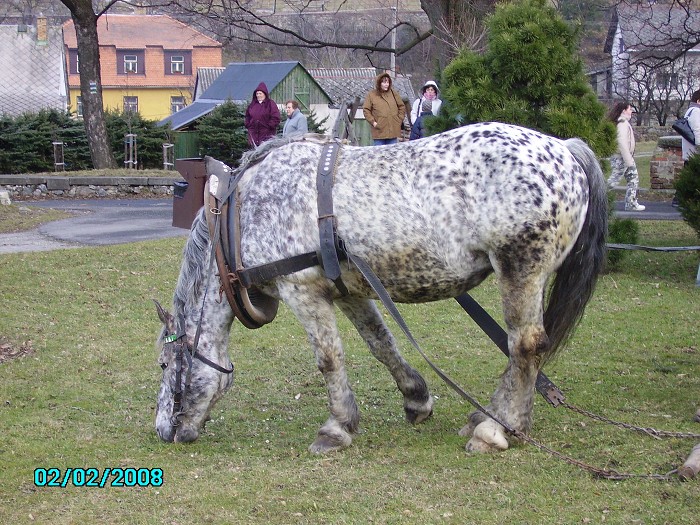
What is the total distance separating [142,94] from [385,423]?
63807 millimetres

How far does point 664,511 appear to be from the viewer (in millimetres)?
3961

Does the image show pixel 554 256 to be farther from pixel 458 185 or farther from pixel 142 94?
pixel 142 94

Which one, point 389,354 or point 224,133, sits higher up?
point 224,133

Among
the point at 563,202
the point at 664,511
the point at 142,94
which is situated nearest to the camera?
the point at 664,511

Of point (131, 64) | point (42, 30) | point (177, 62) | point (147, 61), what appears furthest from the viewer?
point (177, 62)

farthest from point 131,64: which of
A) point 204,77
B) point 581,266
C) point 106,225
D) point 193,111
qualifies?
point 581,266

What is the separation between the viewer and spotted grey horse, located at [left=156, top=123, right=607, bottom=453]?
463 cm

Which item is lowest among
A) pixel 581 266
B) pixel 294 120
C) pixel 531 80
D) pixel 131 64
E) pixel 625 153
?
pixel 581 266

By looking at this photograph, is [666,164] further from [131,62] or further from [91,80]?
[131,62]

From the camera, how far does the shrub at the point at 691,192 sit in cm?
991

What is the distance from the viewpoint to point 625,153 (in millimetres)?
15078

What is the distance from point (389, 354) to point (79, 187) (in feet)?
53.7

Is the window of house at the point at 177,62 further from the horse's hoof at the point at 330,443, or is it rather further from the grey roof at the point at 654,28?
the horse's hoof at the point at 330,443

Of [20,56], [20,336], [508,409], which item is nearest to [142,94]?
[20,56]
